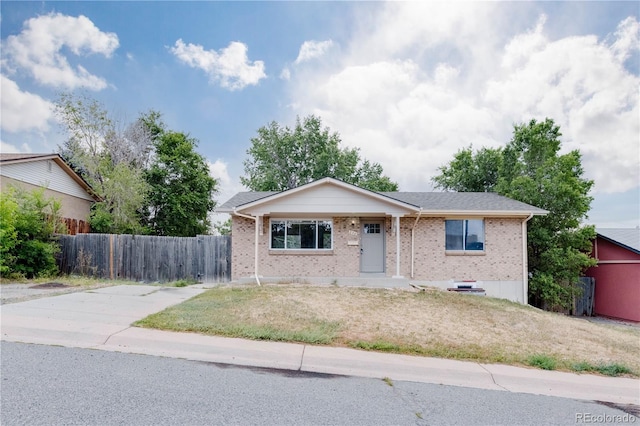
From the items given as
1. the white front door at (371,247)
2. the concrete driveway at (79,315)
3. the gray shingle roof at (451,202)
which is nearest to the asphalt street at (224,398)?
the concrete driveway at (79,315)

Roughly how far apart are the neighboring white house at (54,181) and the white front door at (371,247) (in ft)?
41.1

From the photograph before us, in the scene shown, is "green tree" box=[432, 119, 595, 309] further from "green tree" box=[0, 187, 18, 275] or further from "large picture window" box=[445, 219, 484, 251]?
"green tree" box=[0, 187, 18, 275]

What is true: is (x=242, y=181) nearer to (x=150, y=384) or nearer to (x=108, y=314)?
(x=108, y=314)

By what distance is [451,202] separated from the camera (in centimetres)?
1472

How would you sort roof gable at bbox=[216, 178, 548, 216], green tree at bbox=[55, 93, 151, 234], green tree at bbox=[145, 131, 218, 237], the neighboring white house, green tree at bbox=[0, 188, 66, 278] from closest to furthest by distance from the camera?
Result: green tree at bbox=[0, 188, 66, 278], roof gable at bbox=[216, 178, 548, 216], the neighboring white house, green tree at bbox=[55, 93, 151, 234], green tree at bbox=[145, 131, 218, 237]

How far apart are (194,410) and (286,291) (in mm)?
7211

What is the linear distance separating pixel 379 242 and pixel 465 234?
130 inches

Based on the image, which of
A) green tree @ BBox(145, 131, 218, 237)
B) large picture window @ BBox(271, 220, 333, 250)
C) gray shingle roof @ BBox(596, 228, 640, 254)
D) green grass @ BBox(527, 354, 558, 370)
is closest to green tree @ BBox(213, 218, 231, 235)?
green tree @ BBox(145, 131, 218, 237)

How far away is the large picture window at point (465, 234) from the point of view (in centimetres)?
1409

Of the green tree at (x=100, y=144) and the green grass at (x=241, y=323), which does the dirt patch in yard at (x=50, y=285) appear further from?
the green tree at (x=100, y=144)

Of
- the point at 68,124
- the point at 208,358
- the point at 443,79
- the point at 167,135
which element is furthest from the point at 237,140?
the point at 208,358

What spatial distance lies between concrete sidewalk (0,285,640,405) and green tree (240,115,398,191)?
2271 cm

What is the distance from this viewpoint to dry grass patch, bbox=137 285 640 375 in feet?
19.9

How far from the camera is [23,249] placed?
467 inches
